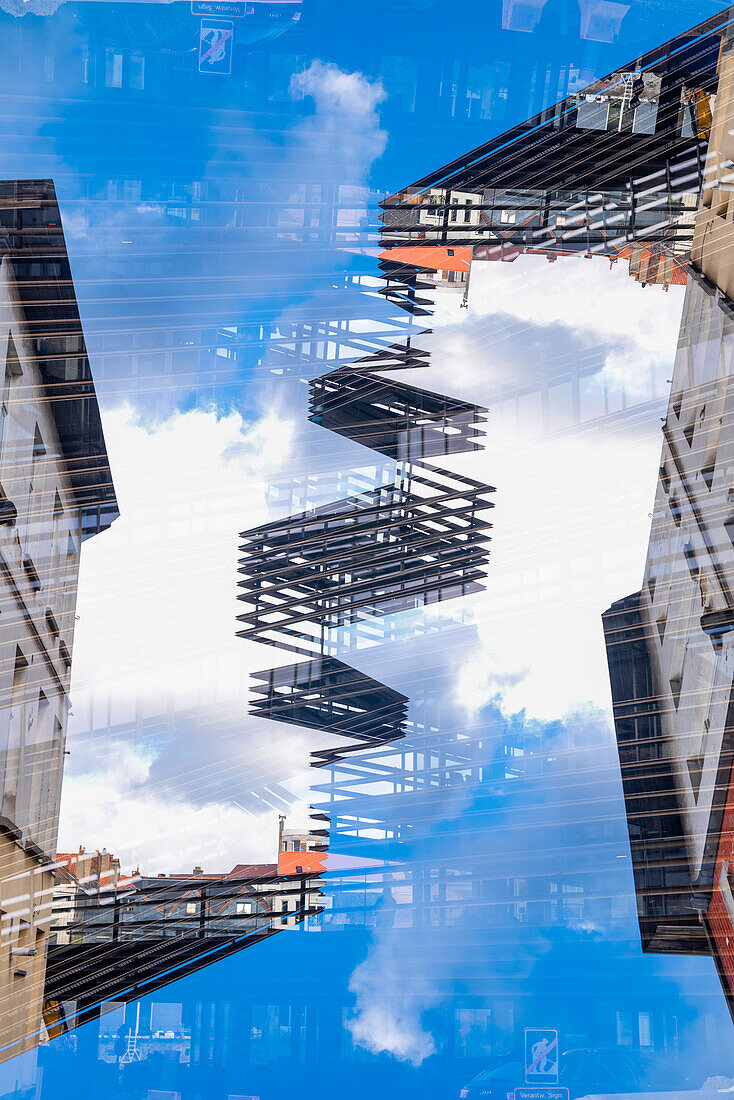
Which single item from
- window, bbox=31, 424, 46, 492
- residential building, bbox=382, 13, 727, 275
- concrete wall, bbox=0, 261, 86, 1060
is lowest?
concrete wall, bbox=0, 261, 86, 1060

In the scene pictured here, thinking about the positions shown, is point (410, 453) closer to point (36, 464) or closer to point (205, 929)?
point (36, 464)

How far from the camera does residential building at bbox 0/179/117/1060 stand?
6154mm

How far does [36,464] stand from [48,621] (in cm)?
141

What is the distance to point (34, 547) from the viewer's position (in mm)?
7227

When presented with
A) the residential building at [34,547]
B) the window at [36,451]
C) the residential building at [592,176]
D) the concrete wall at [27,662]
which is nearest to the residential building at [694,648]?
the residential building at [592,176]

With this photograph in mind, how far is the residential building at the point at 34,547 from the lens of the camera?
6.15m

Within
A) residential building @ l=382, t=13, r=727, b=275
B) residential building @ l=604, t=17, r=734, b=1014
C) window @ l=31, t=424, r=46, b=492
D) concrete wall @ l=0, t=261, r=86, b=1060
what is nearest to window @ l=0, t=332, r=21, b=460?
concrete wall @ l=0, t=261, r=86, b=1060

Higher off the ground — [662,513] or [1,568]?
[662,513]

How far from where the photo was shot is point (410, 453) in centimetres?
840

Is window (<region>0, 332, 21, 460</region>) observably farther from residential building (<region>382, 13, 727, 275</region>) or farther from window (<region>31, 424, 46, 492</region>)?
residential building (<region>382, 13, 727, 275</region>)

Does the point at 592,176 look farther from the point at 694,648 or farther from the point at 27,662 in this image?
the point at 27,662

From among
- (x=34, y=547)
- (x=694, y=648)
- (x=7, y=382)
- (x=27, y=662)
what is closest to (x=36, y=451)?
(x=34, y=547)

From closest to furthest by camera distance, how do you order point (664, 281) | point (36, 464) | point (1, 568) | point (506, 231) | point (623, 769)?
point (1, 568) → point (506, 231) → point (36, 464) → point (664, 281) → point (623, 769)

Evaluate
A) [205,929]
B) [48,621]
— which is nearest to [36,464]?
[48,621]
